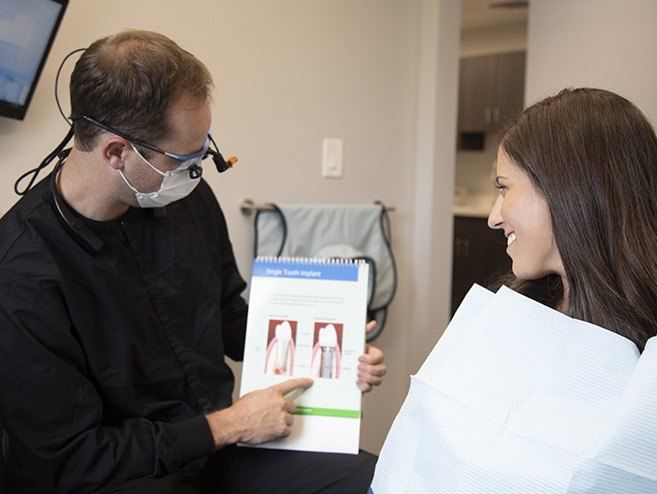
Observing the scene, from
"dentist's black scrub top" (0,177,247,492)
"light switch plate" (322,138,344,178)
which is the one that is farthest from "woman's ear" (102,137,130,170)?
"light switch plate" (322,138,344,178)

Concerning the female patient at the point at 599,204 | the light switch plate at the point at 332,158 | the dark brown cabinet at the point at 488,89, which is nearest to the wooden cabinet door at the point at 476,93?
the dark brown cabinet at the point at 488,89

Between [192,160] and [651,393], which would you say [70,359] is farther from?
[651,393]

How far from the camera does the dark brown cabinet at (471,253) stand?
4672 mm

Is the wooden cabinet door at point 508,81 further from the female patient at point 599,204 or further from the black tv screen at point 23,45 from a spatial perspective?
the female patient at point 599,204

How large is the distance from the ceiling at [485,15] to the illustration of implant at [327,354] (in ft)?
12.4

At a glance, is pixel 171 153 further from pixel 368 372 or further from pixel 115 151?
pixel 368 372

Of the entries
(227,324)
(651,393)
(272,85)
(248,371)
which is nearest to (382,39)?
(272,85)

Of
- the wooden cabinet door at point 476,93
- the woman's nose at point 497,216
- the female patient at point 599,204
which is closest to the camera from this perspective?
the female patient at point 599,204

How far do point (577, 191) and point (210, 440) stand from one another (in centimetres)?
76

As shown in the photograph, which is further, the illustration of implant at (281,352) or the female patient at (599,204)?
the illustration of implant at (281,352)

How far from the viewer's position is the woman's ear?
1230mm

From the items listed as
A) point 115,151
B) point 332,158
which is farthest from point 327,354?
point 332,158

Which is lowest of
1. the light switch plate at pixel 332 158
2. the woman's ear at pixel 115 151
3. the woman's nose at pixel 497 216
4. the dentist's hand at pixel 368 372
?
the dentist's hand at pixel 368 372

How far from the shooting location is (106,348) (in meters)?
1.22
